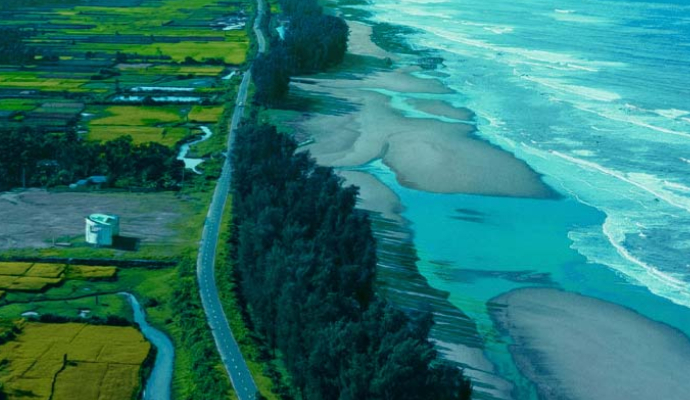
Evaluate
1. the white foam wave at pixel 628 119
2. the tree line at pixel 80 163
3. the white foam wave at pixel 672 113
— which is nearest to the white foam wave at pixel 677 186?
the white foam wave at pixel 628 119

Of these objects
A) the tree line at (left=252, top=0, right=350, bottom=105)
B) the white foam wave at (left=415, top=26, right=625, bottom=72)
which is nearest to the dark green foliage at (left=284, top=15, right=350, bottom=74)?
the tree line at (left=252, top=0, right=350, bottom=105)

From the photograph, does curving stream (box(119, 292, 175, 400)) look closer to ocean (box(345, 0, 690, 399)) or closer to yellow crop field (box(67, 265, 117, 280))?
yellow crop field (box(67, 265, 117, 280))

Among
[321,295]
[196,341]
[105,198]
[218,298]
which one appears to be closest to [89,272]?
[218,298]

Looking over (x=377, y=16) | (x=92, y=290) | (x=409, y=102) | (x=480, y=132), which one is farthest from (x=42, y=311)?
(x=377, y=16)

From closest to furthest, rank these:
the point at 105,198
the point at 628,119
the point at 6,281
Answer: the point at 6,281 < the point at 105,198 < the point at 628,119

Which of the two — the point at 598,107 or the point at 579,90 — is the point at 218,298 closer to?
the point at 598,107
